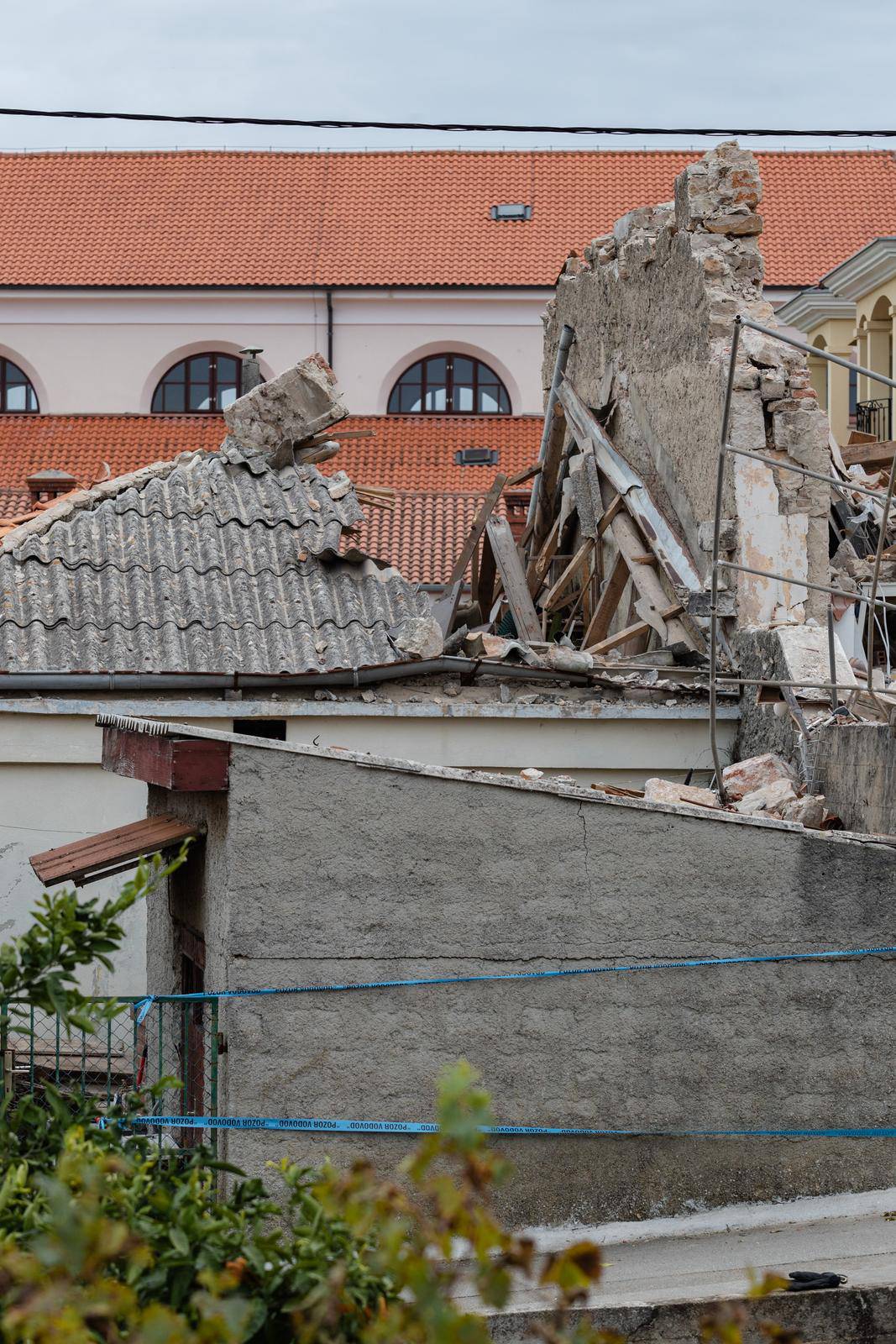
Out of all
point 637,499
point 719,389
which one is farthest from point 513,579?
point 719,389

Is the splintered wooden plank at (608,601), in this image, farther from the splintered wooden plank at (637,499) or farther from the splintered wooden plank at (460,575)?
the splintered wooden plank at (460,575)

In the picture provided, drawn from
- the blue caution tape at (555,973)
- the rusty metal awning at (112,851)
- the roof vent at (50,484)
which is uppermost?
the roof vent at (50,484)

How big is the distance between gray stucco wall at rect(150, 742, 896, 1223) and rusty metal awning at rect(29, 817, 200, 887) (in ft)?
0.88

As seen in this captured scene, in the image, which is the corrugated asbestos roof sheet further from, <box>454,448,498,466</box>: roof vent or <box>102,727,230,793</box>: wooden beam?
<box>454,448,498,466</box>: roof vent

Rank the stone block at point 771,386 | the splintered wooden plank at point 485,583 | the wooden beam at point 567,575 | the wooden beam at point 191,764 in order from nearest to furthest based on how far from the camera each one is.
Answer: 1. the wooden beam at point 191,764
2. the stone block at point 771,386
3. the wooden beam at point 567,575
4. the splintered wooden plank at point 485,583

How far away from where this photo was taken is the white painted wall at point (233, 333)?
33.2 meters

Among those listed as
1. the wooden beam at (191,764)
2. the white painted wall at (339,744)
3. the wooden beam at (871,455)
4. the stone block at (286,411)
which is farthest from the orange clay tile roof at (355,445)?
the wooden beam at (191,764)

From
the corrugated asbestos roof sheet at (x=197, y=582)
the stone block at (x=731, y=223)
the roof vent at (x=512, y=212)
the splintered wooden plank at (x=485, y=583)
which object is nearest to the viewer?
the corrugated asbestos roof sheet at (x=197, y=582)

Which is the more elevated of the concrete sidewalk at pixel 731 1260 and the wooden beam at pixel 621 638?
the wooden beam at pixel 621 638

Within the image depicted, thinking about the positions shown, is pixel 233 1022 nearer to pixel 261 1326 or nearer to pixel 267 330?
pixel 261 1326

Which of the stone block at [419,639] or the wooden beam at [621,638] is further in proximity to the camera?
the wooden beam at [621,638]

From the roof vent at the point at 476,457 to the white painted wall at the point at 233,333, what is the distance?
256cm

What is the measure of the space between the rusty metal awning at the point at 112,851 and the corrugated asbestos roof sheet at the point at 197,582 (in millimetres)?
3387

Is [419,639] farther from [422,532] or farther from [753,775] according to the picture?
[422,532]
